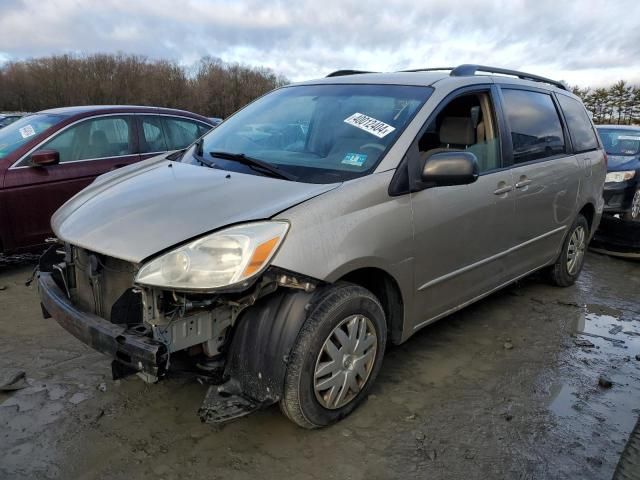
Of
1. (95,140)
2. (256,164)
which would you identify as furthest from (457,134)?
(95,140)

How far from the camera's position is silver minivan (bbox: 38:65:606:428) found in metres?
2.29

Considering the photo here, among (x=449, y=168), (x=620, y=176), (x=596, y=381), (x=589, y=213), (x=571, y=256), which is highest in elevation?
(x=449, y=168)

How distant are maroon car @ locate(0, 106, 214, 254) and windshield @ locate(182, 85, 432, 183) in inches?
89.1

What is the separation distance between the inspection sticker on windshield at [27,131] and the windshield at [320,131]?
2574 millimetres

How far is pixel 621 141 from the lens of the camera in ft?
26.7

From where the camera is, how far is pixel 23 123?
5.61 m

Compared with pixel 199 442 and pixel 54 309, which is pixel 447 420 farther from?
pixel 54 309

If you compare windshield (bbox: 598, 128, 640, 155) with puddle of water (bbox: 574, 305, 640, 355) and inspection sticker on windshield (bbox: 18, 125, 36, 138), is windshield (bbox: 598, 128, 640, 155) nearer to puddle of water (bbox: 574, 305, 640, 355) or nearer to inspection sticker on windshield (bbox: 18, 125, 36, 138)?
puddle of water (bbox: 574, 305, 640, 355)

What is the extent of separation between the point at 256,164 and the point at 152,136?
11.6ft

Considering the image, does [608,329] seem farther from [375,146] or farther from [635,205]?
[635,205]

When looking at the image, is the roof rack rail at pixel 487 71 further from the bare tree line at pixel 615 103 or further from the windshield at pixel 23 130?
the bare tree line at pixel 615 103

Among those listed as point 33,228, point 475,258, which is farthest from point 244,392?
point 33,228

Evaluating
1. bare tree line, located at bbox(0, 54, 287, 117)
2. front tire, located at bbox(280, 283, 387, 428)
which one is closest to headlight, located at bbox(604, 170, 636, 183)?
front tire, located at bbox(280, 283, 387, 428)

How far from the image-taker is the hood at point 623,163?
7.05m
